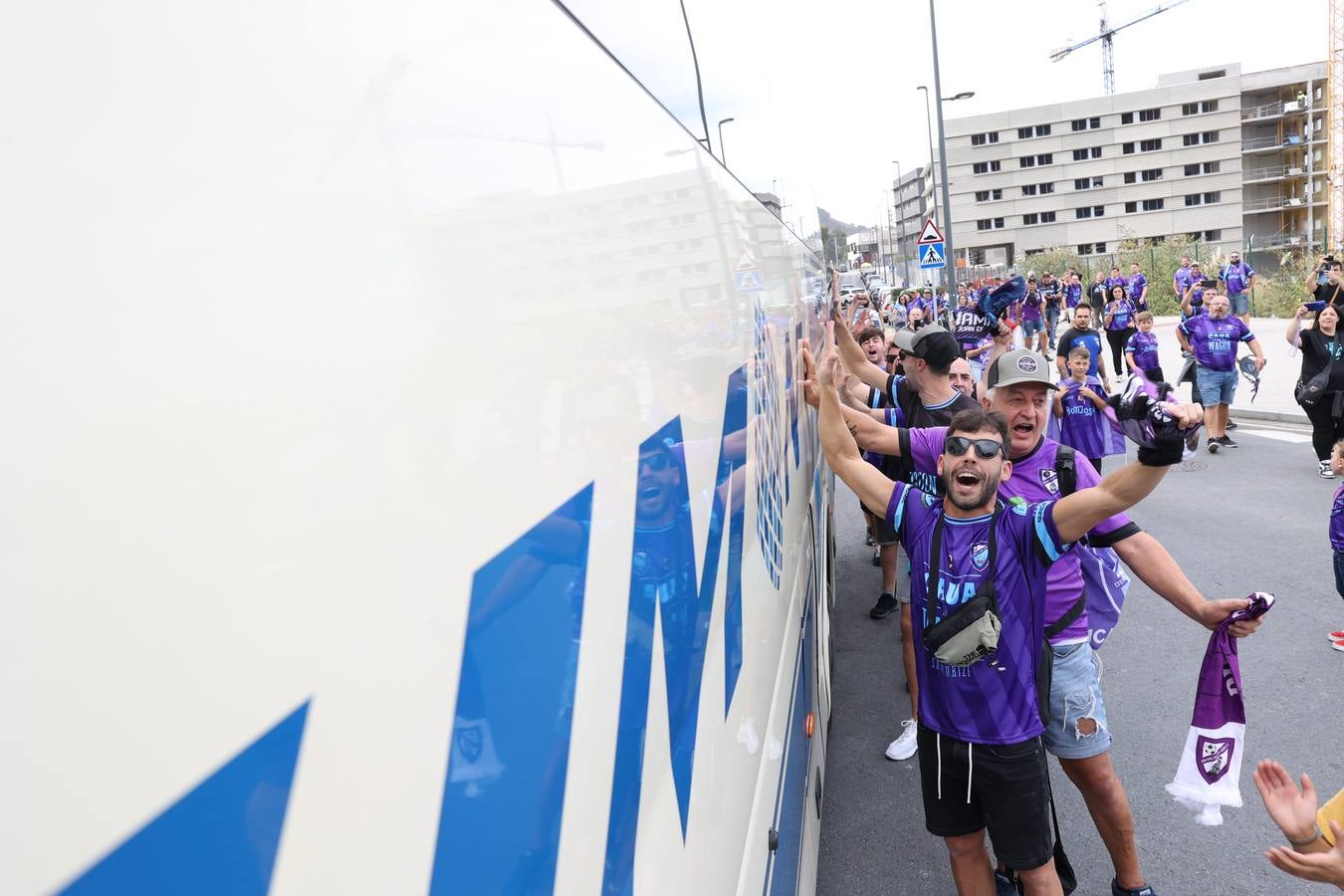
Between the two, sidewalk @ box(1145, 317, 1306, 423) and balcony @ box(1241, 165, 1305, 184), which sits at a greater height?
balcony @ box(1241, 165, 1305, 184)

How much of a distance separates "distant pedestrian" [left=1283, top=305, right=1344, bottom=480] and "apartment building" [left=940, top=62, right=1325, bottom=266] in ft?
220

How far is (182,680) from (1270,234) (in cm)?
9104

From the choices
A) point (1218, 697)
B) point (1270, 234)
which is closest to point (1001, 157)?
point (1270, 234)

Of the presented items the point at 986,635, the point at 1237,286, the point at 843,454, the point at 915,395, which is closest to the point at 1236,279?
the point at 1237,286

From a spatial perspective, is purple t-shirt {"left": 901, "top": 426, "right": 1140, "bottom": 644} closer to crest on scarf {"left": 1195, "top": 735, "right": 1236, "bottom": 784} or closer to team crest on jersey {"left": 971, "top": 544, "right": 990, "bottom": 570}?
team crest on jersey {"left": 971, "top": 544, "right": 990, "bottom": 570}

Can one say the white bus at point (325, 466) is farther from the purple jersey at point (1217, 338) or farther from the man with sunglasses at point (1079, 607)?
the purple jersey at point (1217, 338)

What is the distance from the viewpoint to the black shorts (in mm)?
2775

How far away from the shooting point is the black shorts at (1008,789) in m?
2.78

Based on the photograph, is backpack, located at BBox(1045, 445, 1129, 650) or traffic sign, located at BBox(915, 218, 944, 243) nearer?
backpack, located at BBox(1045, 445, 1129, 650)

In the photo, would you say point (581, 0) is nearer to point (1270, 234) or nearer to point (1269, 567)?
point (1269, 567)

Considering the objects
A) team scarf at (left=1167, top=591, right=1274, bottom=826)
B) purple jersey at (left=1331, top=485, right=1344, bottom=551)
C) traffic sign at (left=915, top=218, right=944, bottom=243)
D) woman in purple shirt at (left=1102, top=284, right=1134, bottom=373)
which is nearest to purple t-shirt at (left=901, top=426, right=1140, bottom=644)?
team scarf at (left=1167, top=591, right=1274, bottom=826)

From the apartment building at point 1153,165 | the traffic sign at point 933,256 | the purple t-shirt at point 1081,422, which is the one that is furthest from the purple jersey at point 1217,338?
the apartment building at point 1153,165

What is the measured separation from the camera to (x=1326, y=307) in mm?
7660

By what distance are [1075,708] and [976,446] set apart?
1092 mm
